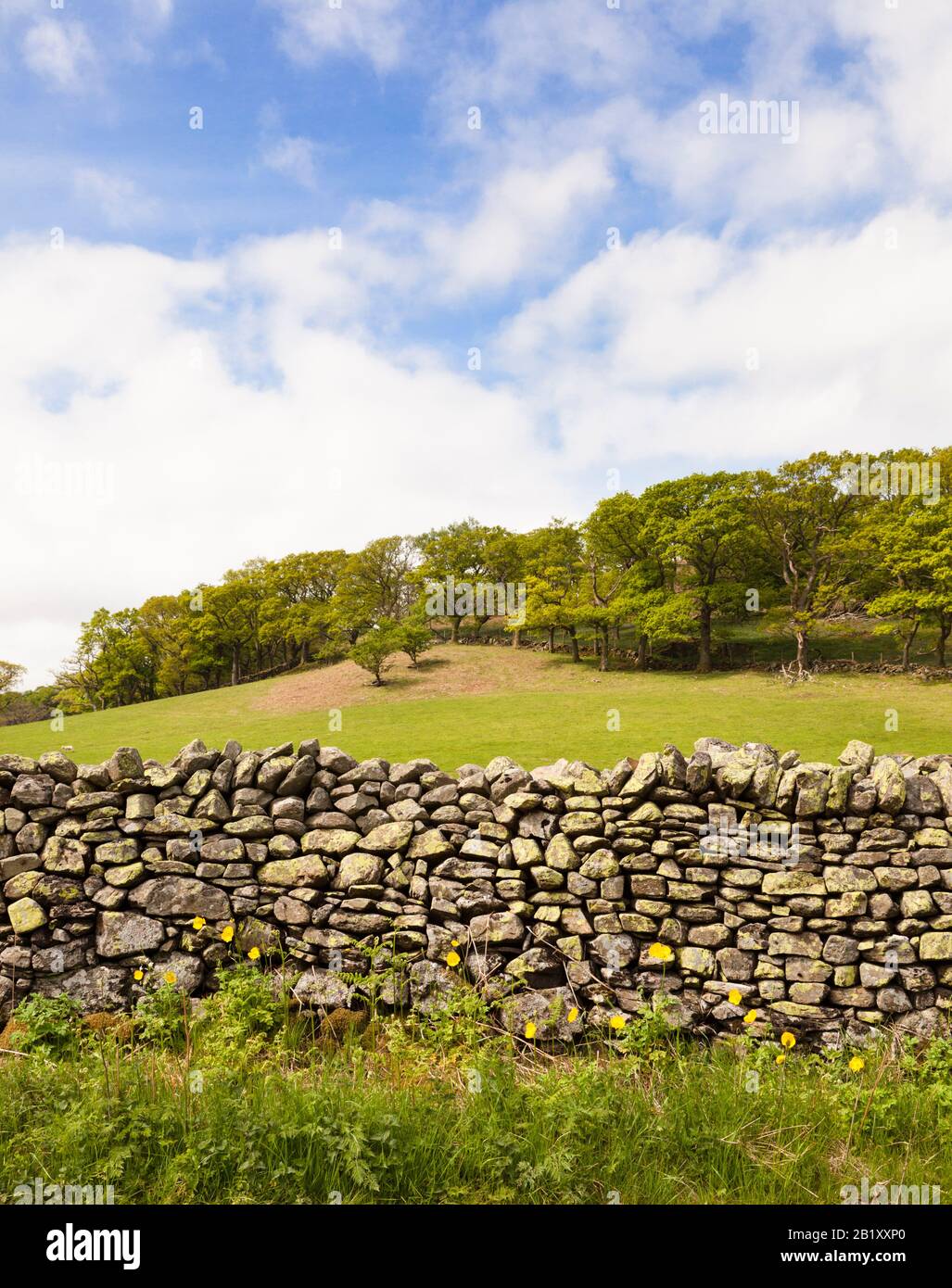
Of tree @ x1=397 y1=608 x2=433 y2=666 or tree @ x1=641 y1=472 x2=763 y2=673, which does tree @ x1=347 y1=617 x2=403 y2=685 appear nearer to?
tree @ x1=397 y1=608 x2=433 y2=666

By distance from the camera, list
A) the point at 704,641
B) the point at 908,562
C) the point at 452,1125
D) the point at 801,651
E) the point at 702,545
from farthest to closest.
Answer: the point at 702,545 < the point at 704,641 < the point at 801,651 < the point at 908,562 < the point at 452,1125

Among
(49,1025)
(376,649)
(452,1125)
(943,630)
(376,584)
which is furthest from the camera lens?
(376,584)

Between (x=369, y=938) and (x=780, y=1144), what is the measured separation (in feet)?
11.1

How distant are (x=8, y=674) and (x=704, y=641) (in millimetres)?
54350

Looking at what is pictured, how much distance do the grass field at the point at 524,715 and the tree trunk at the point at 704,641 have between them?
2.03 meters

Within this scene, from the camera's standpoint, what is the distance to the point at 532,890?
5.81m

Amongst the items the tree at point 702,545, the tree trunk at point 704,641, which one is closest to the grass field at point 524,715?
the tree trunk at point 704,641

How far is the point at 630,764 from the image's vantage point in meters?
6.02

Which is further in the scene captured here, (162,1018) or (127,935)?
(127,935)

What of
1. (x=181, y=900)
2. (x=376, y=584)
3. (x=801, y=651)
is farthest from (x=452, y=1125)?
(x=376, y=584)

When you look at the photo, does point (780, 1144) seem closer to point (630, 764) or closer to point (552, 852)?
point (552, 852)

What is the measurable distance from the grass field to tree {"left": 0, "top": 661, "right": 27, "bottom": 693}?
27.2 meters

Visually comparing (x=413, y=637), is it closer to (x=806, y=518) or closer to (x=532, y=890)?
(x=806, y=518)

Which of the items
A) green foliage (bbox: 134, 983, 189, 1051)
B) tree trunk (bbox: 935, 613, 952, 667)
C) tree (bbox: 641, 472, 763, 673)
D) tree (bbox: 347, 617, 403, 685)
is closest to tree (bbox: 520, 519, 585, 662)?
tree (bbox: 641, 472, 763, 673)
